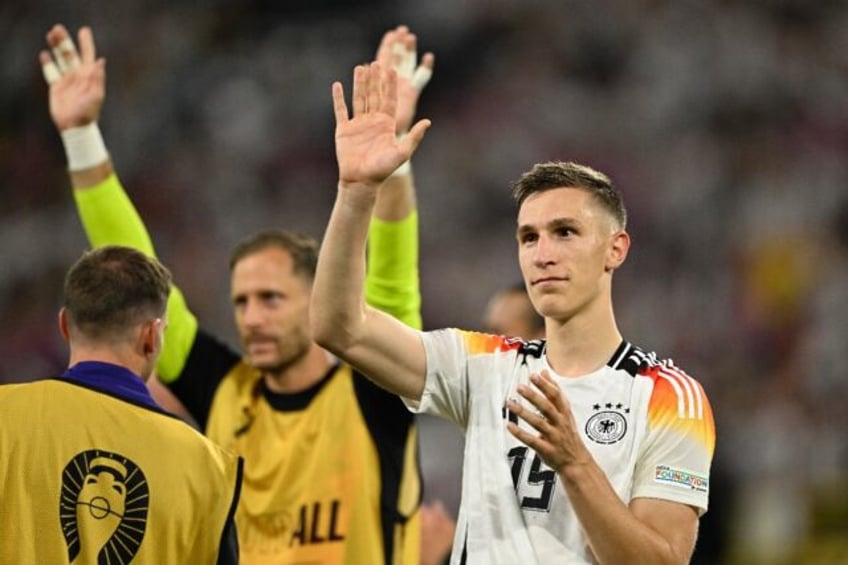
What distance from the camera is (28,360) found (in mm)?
9156

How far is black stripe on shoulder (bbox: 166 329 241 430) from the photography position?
4.38 metres

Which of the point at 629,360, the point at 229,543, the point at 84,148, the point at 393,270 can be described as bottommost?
the point at 229,543

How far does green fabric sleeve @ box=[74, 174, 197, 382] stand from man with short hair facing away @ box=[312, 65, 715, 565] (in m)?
1.36

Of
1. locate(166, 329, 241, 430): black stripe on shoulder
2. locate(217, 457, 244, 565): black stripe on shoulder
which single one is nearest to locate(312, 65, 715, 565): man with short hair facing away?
locate(217, 457, 244, 565): black stripe on shoulder

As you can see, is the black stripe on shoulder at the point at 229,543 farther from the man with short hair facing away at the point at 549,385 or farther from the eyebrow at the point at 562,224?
the eyebrow at the point at 562,224

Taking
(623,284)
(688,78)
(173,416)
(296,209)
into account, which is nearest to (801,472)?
(623,284)

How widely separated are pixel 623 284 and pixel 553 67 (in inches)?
73.1

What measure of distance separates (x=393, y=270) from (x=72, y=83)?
1.39m

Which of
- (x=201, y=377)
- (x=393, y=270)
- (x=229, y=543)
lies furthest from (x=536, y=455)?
(x=201, y=377)

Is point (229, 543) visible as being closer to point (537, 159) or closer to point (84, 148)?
point (84, 148)

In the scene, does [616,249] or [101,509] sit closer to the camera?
[101,509]

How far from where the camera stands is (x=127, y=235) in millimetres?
4457

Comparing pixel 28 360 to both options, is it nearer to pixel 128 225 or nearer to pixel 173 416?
pixel 128 225

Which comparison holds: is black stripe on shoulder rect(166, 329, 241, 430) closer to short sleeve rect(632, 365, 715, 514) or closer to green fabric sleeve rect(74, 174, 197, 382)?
green fabric sleeve rect(74, 174, 197, 382)
